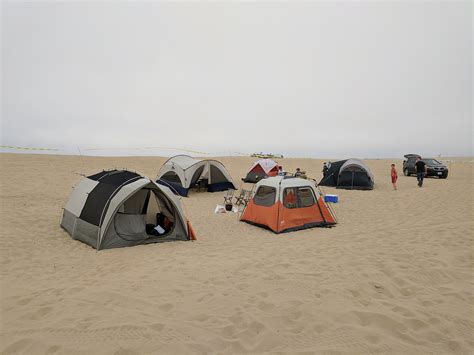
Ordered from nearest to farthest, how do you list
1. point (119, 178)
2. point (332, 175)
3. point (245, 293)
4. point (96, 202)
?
point (245, 293)
point (96, 202)
point (119, 178)
point (332, 175)

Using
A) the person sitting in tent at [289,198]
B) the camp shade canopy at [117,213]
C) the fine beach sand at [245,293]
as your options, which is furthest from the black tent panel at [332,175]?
the camp shade canopy at [117,213]

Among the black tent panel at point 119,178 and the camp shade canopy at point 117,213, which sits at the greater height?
the black tent panel at point 119,178

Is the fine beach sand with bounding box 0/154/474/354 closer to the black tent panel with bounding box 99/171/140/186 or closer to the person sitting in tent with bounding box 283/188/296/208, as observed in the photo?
the person sitting in tent with bounding box 283/188/296/208

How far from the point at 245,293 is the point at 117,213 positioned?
4929mm

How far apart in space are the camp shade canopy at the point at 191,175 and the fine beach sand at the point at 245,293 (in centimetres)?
780

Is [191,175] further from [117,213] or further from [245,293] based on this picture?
[245,293]

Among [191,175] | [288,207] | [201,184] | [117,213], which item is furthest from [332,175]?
[117,213]

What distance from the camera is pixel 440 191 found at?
15.8 m

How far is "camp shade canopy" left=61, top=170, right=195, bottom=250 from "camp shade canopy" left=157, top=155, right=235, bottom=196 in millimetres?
7075

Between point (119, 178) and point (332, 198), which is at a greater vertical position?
point (119, 178)

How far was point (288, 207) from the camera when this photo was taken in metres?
9.06

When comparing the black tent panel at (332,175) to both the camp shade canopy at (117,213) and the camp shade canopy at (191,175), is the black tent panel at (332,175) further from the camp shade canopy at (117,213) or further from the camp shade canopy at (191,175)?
the camp shade canopy at (117,213)

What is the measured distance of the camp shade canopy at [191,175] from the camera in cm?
1596

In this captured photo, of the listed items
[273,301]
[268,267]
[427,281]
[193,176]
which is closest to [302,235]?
[268,267]
